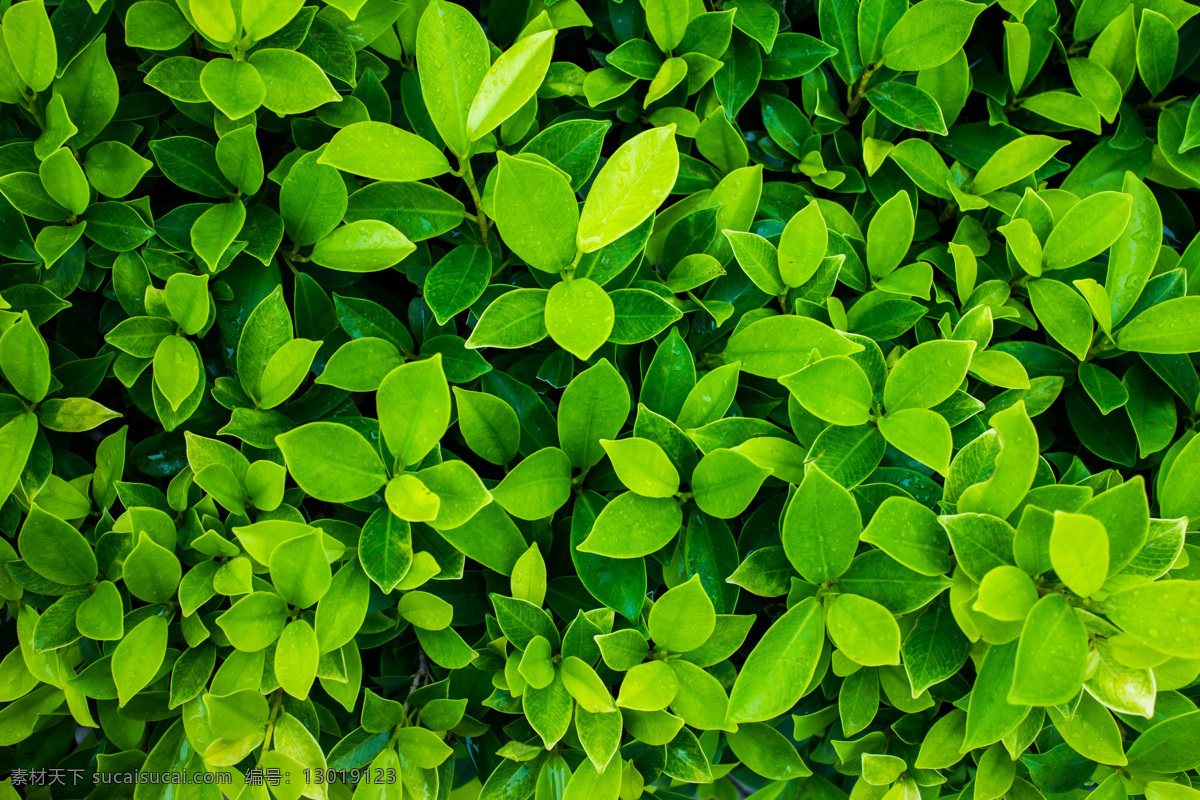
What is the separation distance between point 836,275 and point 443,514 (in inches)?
21.9

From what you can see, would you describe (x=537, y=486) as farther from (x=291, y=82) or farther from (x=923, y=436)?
(x=291, y=82)

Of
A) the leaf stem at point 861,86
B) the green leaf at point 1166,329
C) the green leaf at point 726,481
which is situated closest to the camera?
the green leaf at point 726,481

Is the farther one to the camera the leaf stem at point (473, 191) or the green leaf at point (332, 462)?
the leaf stem at point (473, 191)

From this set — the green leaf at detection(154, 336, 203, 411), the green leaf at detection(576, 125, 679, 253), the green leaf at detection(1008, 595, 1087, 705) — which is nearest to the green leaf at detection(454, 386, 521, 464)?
the green leaf at detection(576, 125, 679, 253)

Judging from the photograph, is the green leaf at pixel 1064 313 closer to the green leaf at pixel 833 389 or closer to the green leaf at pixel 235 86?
the green leaf at pixel 833 389

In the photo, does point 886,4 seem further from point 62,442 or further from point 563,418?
point 62,442

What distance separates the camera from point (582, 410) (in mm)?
833

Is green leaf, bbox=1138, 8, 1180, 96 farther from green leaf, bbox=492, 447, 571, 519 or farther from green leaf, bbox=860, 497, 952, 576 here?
green leaf, bbox=492, 447, 571, 519

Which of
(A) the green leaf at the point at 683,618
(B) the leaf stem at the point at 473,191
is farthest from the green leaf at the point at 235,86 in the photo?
(A) the green leaf at the point at 683,618

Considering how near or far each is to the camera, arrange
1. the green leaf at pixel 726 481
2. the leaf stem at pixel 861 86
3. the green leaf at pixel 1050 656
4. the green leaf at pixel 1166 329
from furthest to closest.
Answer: the leaf stem at pixel 861 86 < the green leaf at pixel 1166 329 < the green leaf at pixel 726 481 < the green leaf at pixel 1050 656

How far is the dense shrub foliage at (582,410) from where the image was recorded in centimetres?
78

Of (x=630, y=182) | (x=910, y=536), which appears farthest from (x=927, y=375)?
(x=630, y=182)

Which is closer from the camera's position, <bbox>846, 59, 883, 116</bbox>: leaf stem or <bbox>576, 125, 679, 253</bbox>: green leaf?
<bbox>576, 125, 679, 253</bbox>: green leaf

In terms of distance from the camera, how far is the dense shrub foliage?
0.78 m
